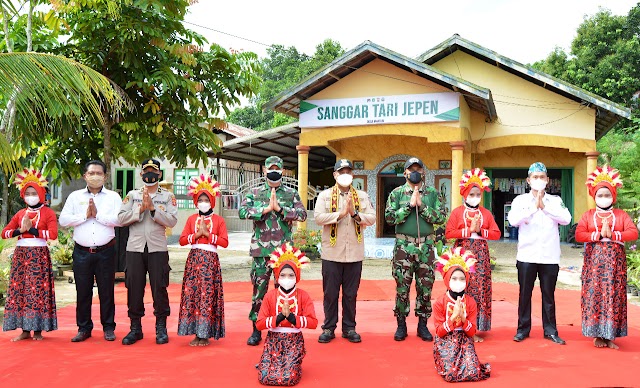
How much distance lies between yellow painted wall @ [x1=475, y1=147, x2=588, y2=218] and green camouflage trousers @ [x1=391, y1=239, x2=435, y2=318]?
10808 millimetres

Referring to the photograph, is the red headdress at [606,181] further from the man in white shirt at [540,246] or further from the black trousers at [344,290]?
the black trousers at [344,290]

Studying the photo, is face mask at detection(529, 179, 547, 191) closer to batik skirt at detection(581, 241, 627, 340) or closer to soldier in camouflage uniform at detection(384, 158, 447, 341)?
batik skirt at detection(581, 241, 627, 340)

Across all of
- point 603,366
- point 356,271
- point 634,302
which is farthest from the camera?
point 634,302

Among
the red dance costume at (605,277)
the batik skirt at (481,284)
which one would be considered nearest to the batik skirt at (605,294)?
the red dance costume at (605,277)

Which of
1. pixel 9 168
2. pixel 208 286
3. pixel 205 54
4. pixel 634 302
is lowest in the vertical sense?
pixel 634 302

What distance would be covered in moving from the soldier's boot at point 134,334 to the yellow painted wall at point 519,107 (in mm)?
10989

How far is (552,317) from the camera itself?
17.0ft

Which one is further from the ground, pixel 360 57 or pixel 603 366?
pixel 360 57

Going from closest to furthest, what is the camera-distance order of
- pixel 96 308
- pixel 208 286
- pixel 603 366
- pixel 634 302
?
pixel 603 366
pixel 208 286
pixel 96 308
pixel 634 302

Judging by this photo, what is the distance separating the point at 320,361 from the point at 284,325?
2.12 feet

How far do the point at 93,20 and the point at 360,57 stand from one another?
230 inches

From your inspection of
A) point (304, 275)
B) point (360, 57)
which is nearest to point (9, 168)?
point (304, 275)

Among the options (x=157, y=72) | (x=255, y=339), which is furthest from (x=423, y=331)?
(x=157, y=72)

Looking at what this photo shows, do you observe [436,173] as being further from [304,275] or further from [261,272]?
[261,272]
